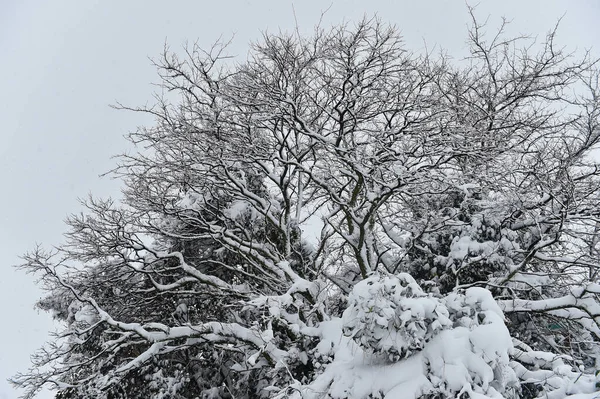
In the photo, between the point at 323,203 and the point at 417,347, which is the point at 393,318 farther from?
the point at 323,203

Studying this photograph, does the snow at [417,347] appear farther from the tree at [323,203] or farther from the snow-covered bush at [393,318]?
the tree at [323,203]

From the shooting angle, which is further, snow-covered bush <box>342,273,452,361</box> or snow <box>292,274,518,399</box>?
snow-covered bush <box>342,273,452,361</box>

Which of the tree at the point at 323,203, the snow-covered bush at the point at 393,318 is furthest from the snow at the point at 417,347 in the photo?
the tree at the point at 323,203

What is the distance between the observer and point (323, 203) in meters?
10.8

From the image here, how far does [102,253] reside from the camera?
834 cm

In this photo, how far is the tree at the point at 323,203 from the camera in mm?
7055

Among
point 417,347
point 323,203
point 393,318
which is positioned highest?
point 323,203

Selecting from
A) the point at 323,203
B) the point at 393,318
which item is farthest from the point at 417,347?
the point at 323,203

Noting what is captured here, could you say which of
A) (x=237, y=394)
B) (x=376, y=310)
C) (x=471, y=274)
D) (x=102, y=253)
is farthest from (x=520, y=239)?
(x=102, y=253)

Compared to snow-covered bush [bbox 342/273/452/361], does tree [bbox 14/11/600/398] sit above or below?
above

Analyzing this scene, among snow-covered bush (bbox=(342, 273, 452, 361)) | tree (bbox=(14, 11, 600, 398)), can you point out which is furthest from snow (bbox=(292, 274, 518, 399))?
tree (bbox=(14, 11, 600, 398))

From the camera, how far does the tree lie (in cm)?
705

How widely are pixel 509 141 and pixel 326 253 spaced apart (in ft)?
14.4

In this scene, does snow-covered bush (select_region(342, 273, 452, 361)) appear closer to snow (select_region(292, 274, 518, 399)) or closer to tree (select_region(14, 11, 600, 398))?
snow (select_region(292, 274, 518, 399))
